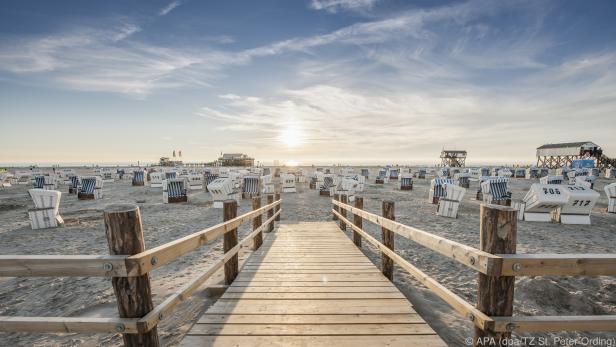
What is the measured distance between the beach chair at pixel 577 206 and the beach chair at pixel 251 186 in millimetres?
14627

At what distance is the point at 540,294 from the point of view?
193 inches

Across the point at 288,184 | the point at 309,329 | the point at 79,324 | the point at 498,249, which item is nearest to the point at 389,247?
the point at 309,329

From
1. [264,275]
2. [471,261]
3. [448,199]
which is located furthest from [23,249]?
[448,199]

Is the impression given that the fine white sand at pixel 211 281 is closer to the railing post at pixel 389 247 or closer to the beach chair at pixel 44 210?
the beach chair at pixel 44 210

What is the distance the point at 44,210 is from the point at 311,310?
11843 mm

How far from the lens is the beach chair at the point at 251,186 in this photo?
16578 millimetres

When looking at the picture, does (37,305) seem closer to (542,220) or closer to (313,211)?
(313,211)

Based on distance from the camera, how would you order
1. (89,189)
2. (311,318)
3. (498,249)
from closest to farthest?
1. (498,249)
2. (311,318)
3. (89,189)

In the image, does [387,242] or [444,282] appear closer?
[387,242]

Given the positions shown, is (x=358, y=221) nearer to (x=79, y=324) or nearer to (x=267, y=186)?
(x=79, y=324)

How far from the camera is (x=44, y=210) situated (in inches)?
384

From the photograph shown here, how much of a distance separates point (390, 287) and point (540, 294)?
11.2ft

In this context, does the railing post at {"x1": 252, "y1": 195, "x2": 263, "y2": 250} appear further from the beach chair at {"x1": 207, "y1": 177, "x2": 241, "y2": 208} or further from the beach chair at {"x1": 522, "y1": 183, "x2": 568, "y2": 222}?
the beach chair at {"x1": 522, "y1": 183, "x2": 568, "y2": 222}

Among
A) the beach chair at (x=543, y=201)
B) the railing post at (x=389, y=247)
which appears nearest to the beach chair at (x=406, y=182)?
the beach chair at (x=543, y=201)
